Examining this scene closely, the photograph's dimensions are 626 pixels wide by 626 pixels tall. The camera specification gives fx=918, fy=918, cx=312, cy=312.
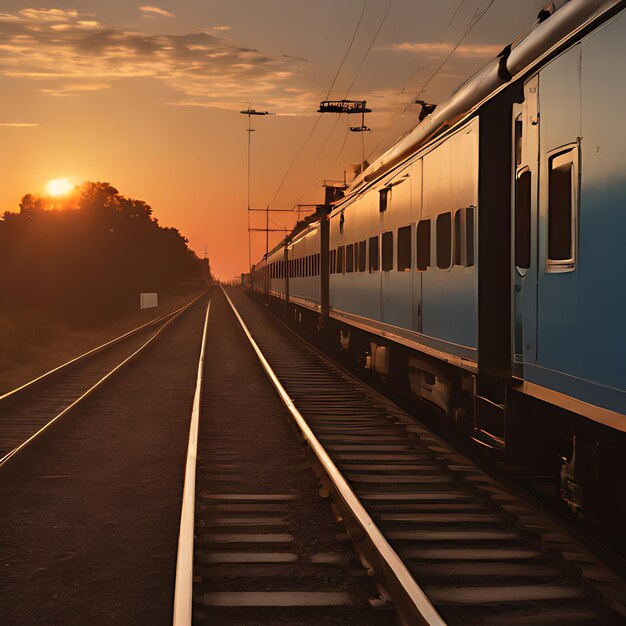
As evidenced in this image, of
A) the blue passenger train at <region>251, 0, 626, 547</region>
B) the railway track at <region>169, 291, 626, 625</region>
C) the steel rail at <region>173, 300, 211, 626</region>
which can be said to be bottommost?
the railway track at <region>169, 291, 626, 625</region>

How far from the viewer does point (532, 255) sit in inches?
273

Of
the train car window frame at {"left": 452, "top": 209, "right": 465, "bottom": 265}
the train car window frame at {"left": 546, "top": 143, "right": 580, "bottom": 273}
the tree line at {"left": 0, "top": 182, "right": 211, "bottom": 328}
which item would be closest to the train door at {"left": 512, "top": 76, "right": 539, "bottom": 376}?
the train car window frame at {"left": 546, "top": 143, "right": 580, "bottom": 273}

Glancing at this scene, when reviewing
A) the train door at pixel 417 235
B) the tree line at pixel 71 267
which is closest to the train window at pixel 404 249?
the train door at pixel 417 235

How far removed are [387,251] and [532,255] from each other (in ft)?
22.4

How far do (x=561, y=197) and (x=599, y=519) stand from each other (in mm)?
2255

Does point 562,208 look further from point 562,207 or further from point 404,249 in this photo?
point 404,249

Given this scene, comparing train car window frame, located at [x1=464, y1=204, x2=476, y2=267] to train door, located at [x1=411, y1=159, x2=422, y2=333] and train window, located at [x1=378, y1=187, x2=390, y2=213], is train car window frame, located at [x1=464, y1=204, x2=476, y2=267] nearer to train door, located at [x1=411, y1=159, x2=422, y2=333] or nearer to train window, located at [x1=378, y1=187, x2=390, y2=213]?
train door, located at [x1=411, y1=159, x2=422, y2=333]

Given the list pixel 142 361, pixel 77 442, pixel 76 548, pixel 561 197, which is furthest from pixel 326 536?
pixel 142 361

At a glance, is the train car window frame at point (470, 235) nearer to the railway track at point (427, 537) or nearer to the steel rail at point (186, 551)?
the railway track at point (427, 537)

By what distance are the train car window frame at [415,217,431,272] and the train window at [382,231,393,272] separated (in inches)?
73.0

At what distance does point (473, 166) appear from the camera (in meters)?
8.65

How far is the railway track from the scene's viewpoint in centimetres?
548

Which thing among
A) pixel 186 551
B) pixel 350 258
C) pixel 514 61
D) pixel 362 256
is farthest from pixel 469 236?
pixel 350 258

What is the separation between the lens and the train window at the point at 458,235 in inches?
364
